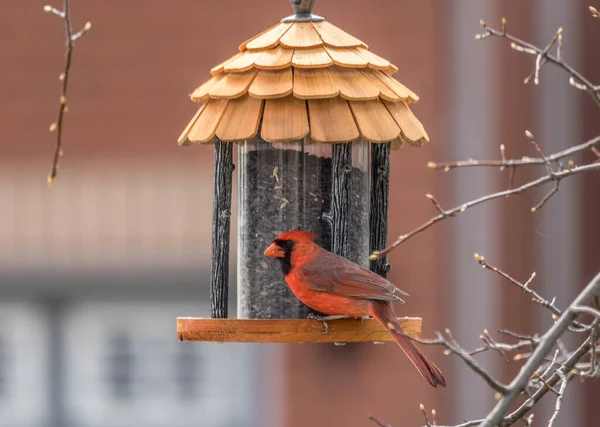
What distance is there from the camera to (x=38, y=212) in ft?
29.1

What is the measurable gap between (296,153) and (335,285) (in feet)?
1.58

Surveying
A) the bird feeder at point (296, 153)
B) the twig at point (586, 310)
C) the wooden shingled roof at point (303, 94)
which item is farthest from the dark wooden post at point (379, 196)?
the twig at point (586, 310)

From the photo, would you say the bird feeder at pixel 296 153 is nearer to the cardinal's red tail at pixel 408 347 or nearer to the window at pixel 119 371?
the cardinal's red tail at pixel 408 347

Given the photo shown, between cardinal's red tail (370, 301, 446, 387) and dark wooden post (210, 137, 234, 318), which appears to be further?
dark wooden post (210, 137, 234, 318)

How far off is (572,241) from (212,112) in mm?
4288

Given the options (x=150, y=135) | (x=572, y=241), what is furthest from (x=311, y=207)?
(x=150, y=135)

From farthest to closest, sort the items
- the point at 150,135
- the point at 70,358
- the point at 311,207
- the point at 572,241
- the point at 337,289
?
the point at 70,358 < the point at 150,135 < the point at 572,241 < the point at 311,207 < the point at 337,289

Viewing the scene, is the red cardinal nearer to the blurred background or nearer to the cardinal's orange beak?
the cardinal's orange beak

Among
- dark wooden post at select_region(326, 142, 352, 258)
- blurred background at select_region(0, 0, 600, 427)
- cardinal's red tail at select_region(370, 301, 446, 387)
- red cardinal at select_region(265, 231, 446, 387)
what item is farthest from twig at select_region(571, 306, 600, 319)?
blurred background at select_region(0, 0, 600, 427)

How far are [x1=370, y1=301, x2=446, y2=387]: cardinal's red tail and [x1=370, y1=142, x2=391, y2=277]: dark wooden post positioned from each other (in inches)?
14.1

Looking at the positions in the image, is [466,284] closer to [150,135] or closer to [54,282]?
[150,135]

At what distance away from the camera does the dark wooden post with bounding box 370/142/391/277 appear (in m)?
4.11

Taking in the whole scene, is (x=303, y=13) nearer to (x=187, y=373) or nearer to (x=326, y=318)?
(x=326, y=318)

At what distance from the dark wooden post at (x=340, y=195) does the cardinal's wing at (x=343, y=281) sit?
4.4 inches
